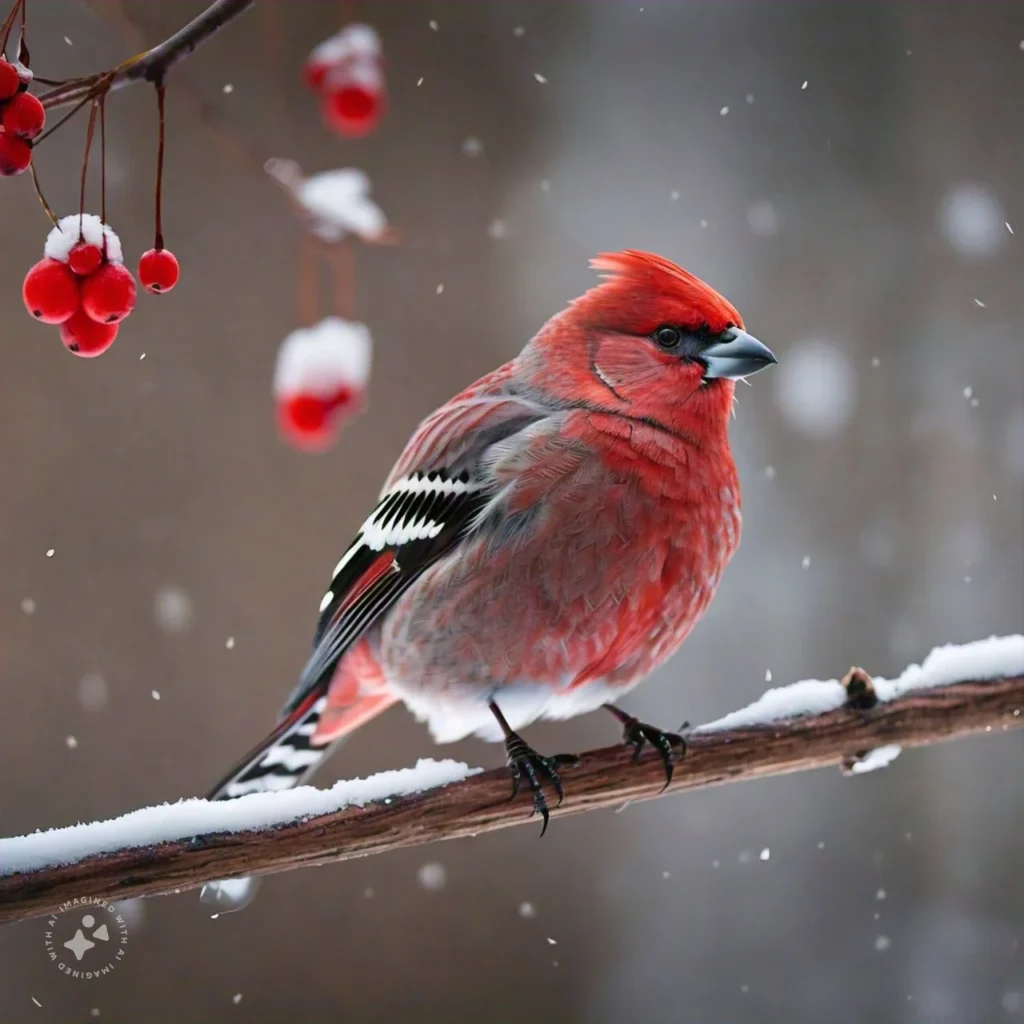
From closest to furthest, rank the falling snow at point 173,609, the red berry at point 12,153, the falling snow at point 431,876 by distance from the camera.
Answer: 1. the red berry at point 12,153
2. the falling snow at point 173,609
3. the falling snow at point 431,876

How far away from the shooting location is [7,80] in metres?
0.81

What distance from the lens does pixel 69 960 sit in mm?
1191

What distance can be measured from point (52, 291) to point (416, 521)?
1.86 ft

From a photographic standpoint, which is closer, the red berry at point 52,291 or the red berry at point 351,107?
the red berry at point 52,291

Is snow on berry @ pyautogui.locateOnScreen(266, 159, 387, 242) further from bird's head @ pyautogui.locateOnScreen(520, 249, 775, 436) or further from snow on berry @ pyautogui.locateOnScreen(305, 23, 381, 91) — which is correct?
bird's head @ pyautogui.locateOnScreen(520, 249, 775, 436)

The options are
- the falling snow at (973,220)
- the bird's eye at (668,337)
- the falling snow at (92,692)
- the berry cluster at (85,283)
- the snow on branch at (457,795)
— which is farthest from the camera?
the falling snow at (973,220)

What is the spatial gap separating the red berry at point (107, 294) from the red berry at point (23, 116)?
127mm

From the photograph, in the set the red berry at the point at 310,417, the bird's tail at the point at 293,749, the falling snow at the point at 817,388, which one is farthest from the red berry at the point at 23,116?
the falling snow at the point at 817,388

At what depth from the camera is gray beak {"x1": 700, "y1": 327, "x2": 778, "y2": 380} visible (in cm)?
120

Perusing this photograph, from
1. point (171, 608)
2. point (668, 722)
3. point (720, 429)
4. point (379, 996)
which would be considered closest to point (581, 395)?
point (720, 429)

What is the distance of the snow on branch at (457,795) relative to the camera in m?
1.04

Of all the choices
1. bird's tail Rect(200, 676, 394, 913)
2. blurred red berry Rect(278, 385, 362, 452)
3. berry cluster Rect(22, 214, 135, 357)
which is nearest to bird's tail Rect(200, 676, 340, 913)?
bird's tail Rect(200, 676, 394, 913)

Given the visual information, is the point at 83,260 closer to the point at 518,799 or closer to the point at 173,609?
the point at 518,799

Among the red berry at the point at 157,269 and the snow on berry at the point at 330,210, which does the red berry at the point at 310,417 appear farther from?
the red berry at the point at 157,269
